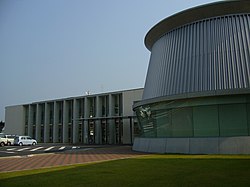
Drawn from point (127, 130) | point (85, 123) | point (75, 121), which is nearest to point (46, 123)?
point (75, 121)

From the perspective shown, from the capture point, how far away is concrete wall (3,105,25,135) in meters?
61.2

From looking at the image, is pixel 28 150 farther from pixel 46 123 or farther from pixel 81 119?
pixel 46 123

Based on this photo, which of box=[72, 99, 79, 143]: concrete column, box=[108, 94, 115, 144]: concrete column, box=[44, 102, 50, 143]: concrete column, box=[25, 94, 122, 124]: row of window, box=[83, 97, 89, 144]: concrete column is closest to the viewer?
box=[108, 94, 115, 144]: concrete column

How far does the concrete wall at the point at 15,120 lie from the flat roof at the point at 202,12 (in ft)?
143

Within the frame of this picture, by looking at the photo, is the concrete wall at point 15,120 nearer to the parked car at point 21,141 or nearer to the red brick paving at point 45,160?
the parked car at point 21,141

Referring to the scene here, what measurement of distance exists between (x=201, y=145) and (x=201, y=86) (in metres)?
4.16

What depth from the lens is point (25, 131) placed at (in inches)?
2397

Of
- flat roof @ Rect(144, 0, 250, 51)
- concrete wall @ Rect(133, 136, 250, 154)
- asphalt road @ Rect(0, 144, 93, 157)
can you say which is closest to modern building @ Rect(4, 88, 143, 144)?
asphalt road @ Rect(0, 144, 93, 157)

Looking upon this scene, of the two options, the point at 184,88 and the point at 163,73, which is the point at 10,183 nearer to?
the point at 184,88

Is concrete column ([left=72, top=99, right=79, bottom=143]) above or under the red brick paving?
above

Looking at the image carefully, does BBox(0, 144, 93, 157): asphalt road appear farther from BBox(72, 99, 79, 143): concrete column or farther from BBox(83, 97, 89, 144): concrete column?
BBox(72, 99, 79, 143): concrete column

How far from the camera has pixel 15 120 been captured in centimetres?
6259

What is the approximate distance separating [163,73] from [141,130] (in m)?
5.00

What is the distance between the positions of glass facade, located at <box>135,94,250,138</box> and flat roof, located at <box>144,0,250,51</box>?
739cm
